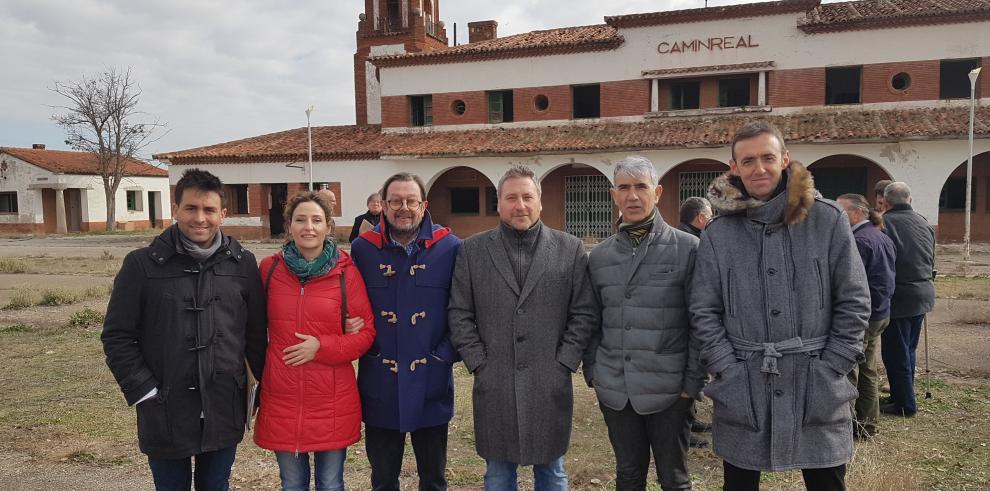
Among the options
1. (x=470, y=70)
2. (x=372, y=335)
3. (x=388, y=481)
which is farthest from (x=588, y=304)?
(x=470, y=70)

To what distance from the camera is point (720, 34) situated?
20.3 m

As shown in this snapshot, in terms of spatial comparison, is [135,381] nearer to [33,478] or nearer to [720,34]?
[33,478]

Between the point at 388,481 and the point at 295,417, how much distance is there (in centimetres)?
59

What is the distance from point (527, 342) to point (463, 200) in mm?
21148

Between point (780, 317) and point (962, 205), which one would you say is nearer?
point (780, 317)

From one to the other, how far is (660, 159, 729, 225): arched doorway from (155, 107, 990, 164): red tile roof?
1379 mm

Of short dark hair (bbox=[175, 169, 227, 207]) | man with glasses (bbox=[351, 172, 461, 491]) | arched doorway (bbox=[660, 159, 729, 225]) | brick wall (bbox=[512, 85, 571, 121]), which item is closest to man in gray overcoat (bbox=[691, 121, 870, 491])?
man with glasses (bbox=[351, 172, 461, 491])

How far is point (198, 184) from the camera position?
2.98 m

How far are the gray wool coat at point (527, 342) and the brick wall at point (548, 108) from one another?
19780 millimetres

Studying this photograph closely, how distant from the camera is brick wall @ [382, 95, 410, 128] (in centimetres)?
2439

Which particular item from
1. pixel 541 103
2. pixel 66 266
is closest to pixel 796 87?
pixel 541 103

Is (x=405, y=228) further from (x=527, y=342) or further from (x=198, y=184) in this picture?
(x=198, y=184)

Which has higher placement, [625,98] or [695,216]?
[625,98]

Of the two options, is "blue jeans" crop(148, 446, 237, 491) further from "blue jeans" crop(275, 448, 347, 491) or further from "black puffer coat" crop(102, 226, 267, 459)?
"blue jeans" crop(275, 448, 347, 491)
